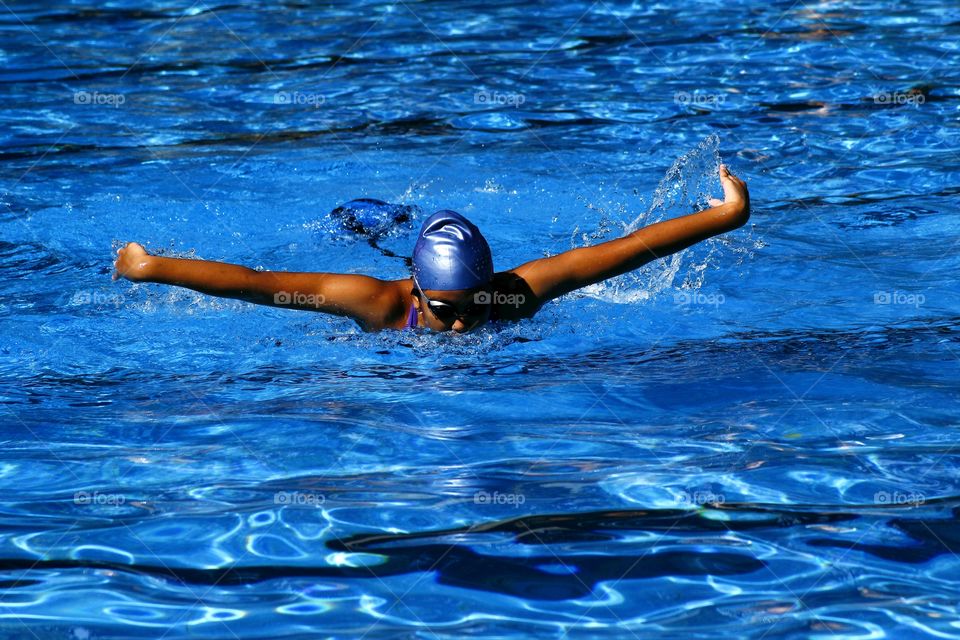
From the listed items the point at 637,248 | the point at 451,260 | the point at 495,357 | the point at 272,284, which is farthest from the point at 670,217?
the point at 272,284

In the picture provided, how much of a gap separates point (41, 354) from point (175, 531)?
2343 mm

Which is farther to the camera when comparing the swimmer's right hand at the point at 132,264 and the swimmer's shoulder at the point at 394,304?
the swimmer's shoulder at the point at 394,304

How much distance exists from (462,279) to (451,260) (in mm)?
102

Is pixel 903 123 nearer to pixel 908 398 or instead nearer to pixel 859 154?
pixel 859 154

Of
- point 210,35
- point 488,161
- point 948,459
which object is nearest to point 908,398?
point 948,459

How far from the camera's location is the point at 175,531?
3.81 meters

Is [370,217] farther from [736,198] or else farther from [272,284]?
[736,198]

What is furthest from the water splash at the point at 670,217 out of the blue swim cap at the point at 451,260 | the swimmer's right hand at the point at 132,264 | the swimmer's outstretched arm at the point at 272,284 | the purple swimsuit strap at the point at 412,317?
the swimmer's right hand at the point at 132,264

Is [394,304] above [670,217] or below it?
below

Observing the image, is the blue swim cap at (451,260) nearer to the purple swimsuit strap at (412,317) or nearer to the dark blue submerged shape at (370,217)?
the purple swimsuit strap at (412,317)

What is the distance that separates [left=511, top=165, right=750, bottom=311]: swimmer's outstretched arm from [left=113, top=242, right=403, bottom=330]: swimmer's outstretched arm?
0.73m

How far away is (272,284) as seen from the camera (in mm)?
4684

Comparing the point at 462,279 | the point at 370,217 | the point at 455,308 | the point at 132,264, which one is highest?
the point at 370,217

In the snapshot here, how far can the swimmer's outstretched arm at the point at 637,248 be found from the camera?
496cm
